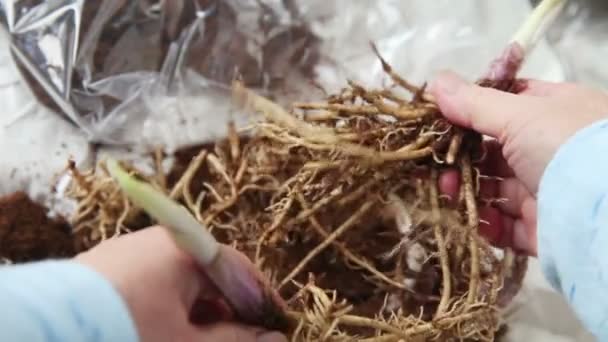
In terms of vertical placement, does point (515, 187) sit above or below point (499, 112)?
below

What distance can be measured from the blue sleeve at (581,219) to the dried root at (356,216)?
11 cm

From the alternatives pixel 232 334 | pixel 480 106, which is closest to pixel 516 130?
pixel 480 106

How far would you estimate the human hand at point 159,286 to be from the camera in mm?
461

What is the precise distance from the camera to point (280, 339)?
0.55 meters

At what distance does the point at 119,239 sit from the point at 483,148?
0.31m

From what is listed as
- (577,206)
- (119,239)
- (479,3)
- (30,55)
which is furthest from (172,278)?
(479,3)

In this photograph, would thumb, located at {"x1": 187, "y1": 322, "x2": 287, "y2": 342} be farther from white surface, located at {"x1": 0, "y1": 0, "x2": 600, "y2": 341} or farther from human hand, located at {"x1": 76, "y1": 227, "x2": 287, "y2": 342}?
white surface, located at {"x1": 0, "y1": 0, "x2": 600, "y2": 341}

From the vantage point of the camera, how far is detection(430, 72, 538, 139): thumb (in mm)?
605

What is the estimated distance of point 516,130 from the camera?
0.60m

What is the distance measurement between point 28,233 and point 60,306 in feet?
1.21

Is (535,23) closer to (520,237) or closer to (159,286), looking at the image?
(520,237)

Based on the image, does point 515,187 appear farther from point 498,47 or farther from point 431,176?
point 498,47

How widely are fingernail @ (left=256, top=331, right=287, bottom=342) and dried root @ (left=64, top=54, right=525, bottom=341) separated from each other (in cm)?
7

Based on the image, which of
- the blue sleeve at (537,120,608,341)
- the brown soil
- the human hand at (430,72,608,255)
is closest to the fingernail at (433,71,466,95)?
the human hand at (430,72,608,255)
